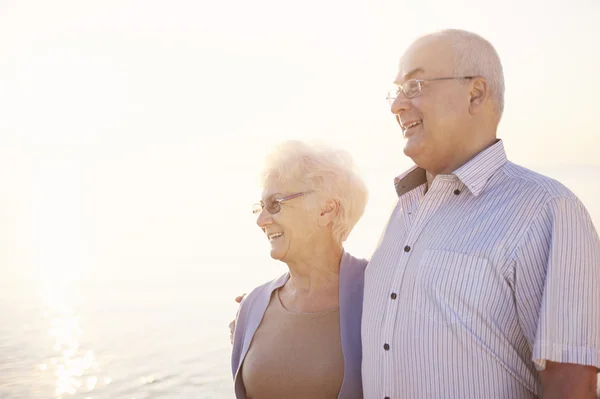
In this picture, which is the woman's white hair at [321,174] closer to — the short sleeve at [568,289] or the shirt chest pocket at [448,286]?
the shirt chest pocket at [448,286]

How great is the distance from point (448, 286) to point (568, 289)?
0.41m

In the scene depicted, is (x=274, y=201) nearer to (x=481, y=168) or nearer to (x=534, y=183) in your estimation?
(x=481, y=168)

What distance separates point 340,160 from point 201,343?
5779mm

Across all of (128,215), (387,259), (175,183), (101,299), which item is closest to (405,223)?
(387,259)

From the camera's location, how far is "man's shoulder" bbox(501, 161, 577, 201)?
229 cm

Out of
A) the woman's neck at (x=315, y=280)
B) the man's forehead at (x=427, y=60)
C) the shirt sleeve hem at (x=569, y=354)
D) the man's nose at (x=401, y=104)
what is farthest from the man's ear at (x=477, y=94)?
the woman's neck at (x=315, y=280)

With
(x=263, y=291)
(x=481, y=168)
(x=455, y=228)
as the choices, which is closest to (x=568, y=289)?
(x=455, y=228)

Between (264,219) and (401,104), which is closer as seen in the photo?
(401,104)

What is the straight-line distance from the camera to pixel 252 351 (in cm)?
345

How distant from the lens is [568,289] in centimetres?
217

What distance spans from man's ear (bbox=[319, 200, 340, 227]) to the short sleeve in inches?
55.7

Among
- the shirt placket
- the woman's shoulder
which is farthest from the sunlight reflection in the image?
the shirt placket

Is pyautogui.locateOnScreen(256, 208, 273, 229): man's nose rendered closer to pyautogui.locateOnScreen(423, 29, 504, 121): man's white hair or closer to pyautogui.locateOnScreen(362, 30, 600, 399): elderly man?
pyautogui.locateOnScreen(362, 30, 600, 399): elderly man

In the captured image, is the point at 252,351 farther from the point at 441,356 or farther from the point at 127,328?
the point at 127,328
